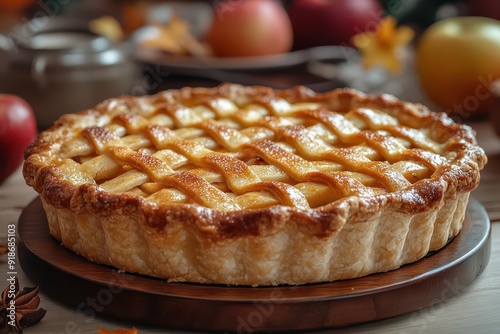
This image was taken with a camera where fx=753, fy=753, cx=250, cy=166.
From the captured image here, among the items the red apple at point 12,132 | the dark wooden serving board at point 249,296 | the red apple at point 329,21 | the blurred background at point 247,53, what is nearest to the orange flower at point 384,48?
the blurred background at point 247,53

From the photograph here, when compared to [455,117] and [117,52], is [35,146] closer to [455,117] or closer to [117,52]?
[117,52]

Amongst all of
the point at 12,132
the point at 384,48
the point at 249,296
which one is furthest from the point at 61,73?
the point at 249,296

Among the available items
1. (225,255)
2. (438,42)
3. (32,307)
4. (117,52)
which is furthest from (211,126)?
(438,42)

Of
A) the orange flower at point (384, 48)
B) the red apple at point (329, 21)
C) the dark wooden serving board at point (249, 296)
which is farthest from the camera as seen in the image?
the red apple at point (329, 21)

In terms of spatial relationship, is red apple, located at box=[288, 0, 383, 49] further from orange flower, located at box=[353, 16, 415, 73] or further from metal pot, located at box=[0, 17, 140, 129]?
metal pot, located at box=[0, 17, 140, 129]

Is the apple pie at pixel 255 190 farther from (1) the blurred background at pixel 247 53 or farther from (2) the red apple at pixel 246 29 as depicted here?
(2) the red apple at pixel 246 29

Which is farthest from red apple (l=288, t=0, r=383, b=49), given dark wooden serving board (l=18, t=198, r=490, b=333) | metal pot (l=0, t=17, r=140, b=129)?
dark wooden serving board (l=18, t=198, r=490, b=333)
